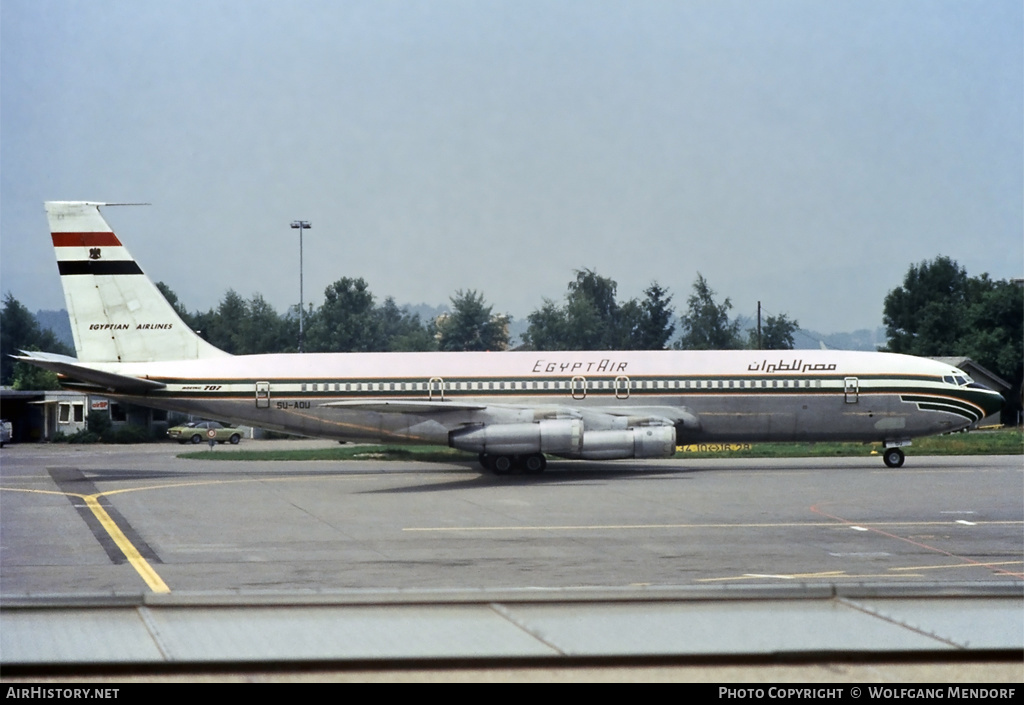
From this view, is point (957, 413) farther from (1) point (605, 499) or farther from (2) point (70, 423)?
(2) point (70, 423)

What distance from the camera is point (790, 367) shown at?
109 ft

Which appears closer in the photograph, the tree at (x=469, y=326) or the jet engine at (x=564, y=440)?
the jet engine at (x=564, y=440)

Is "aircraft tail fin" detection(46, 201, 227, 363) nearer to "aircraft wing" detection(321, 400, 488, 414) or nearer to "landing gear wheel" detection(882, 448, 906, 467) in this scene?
"aircraft wing" detection(321, 400, 488, 414)

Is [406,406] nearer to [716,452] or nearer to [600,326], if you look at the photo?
[716,452]

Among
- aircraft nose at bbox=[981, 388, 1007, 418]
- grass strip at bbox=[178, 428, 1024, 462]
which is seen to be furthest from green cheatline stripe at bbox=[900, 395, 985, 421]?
grass strip at bbox=[178, 428, 1024, 462]

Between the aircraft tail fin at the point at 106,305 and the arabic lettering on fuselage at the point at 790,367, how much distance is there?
18.6 m

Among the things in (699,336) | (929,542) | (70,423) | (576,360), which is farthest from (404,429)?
(699,336)

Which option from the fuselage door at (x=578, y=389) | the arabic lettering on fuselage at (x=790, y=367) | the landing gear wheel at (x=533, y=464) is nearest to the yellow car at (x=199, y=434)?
the landing gear wheel at (x=533, y=464)

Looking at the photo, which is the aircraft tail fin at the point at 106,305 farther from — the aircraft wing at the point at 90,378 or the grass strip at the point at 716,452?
the grass strip at the point at 716,452

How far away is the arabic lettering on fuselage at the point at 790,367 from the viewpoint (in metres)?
33.2

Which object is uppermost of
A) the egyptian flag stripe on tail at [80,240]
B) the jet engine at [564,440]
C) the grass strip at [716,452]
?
the egyptian flag stripe on tail at [80,240]

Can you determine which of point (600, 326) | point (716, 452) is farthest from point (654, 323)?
point (716, 452)
